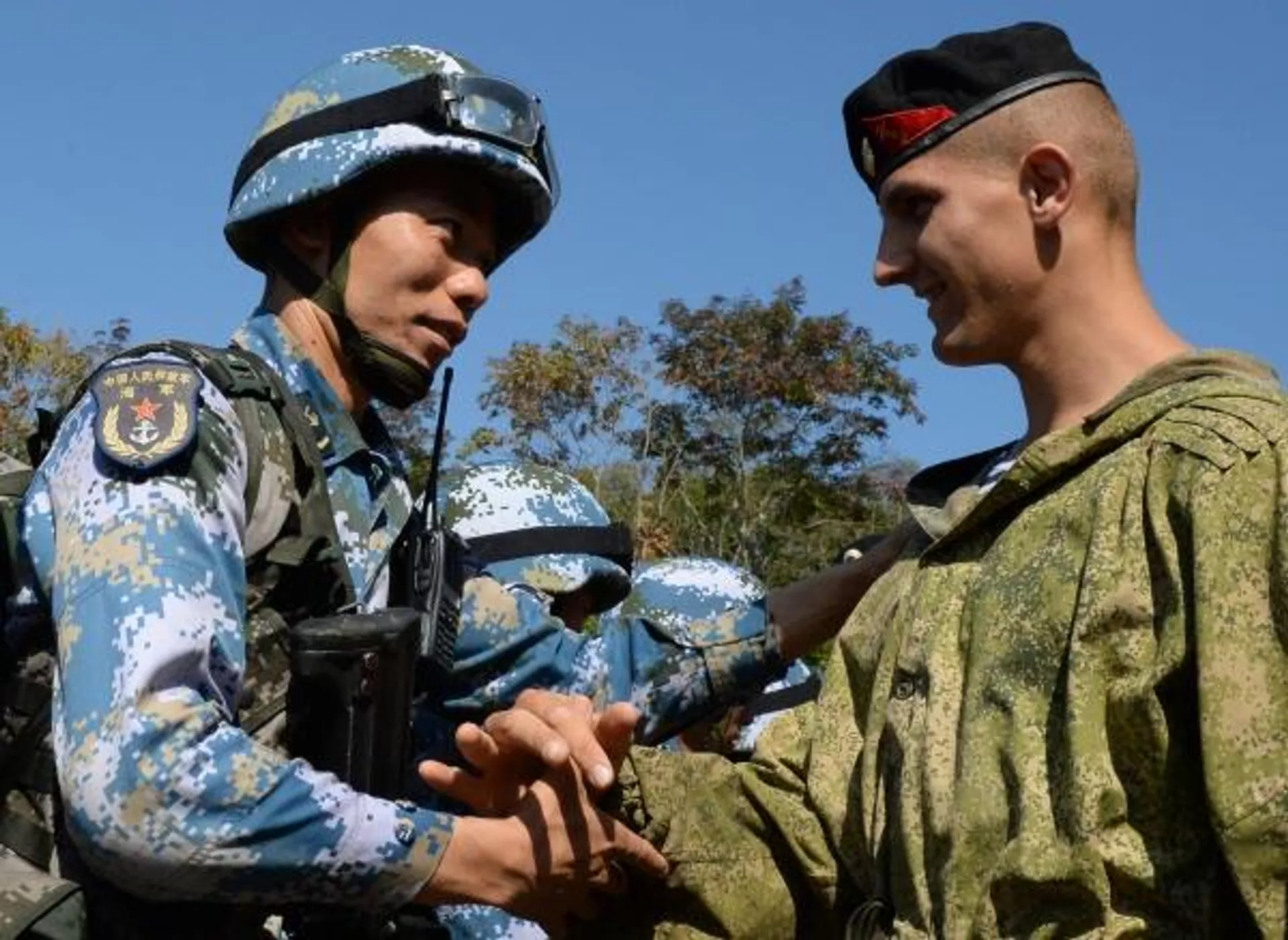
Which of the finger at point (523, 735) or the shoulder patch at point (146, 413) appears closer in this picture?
the shoulder patch at point (146, 413)

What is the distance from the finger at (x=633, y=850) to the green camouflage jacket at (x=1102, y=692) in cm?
42

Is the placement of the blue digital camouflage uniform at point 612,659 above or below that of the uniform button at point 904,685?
above

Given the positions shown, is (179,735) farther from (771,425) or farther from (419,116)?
(771,425)

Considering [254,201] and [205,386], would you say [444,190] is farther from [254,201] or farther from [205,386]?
[205,386]

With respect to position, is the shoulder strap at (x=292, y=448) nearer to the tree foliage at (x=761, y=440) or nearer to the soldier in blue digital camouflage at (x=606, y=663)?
the soldier in blue digital camouflage at (x=606, y=663)

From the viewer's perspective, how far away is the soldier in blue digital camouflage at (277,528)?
3.18m

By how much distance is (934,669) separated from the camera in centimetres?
308

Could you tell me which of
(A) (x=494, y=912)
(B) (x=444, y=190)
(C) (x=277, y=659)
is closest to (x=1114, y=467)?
(C) (x=277, y=659)

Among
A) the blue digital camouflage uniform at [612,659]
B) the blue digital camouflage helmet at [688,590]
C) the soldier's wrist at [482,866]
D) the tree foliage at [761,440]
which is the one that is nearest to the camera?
the soldier's wrist at [482,866]

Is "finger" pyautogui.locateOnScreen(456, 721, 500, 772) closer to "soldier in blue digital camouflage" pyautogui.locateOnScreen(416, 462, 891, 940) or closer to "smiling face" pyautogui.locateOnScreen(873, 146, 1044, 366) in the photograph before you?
"soldier in blue digital camouflage" pyautogui.locateOnScreen(416, 462, 891, 940)

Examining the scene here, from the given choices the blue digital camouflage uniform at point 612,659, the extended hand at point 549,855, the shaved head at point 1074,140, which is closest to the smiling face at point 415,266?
the blue digital camouflage uniform at point 612,659

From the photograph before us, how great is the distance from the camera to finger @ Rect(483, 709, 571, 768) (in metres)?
3.68

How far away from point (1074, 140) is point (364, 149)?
5.26 feet

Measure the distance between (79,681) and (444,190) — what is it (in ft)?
5.17
